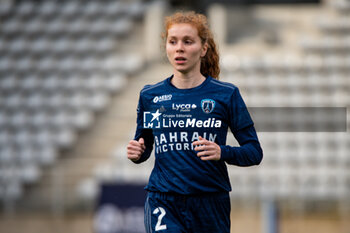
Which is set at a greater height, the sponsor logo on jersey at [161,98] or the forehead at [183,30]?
the forehead at [183,30]

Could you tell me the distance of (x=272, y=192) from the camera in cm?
915

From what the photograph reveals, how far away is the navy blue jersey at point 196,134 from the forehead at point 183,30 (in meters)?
0.22

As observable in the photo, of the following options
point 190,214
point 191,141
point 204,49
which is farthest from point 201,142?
point 204,49

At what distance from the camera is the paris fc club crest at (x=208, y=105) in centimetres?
283

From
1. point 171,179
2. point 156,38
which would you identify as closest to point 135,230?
point 171,179

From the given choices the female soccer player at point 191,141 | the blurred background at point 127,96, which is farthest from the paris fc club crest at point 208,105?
the blurred background at point 127,96

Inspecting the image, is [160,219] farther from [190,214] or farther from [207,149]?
[207,149]

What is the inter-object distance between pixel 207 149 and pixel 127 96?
28.2 feet

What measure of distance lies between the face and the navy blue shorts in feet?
1.77

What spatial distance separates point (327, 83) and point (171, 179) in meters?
8.04

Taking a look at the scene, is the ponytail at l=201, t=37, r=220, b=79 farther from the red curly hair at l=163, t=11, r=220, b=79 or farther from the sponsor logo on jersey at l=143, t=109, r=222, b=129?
the sponsor logo on jersey at l=143, t=109, r=222, b=129

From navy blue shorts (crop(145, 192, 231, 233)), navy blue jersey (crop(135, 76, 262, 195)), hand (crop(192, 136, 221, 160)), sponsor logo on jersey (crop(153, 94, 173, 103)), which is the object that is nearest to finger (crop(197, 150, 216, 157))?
hand (crop(192, 136, 221, 160))

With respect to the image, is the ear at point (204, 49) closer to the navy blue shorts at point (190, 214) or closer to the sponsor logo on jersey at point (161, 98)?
the sponsor logo on jersey at point (161, 98)

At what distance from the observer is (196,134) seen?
281cm
